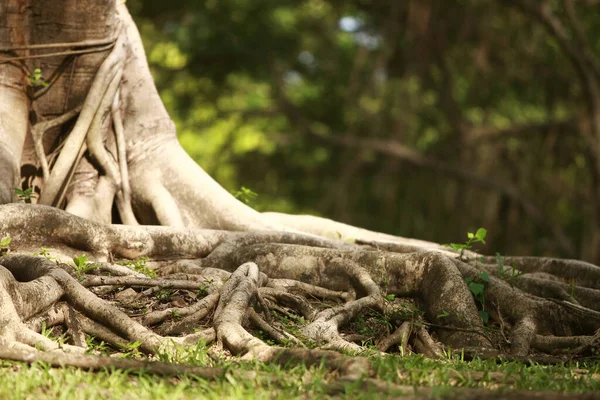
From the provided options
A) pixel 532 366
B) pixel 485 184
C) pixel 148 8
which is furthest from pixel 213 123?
pixel 532 366

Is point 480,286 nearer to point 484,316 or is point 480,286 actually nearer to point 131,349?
point 484,316

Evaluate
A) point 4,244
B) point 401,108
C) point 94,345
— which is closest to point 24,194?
point 4,244

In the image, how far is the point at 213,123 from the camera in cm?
2064

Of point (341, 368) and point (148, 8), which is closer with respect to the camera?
point (341, 368)

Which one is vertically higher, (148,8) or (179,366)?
(148,8)

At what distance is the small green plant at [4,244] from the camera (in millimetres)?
5715

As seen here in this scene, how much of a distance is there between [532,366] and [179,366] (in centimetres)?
190

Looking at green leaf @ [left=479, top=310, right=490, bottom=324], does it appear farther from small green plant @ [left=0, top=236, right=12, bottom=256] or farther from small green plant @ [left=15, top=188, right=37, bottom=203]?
small green plant @ [left=15, top=188, right=37, bottom=203]

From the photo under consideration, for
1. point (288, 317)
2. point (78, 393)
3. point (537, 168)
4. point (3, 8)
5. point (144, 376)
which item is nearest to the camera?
point (78, 393)

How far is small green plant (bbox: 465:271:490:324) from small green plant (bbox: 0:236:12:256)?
2.93 meters

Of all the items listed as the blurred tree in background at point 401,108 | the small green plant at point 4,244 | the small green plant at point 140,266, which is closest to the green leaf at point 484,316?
the small green plant at point 140,266

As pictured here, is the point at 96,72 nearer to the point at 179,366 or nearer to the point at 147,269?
the point at 147,269

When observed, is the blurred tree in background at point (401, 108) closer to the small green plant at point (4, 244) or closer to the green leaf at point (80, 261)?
the small green plant at point (4, 244)

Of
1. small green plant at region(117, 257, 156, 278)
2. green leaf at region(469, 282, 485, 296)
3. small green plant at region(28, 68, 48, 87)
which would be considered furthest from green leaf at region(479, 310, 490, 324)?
small green plant at region(28, 68, 48, 87)
